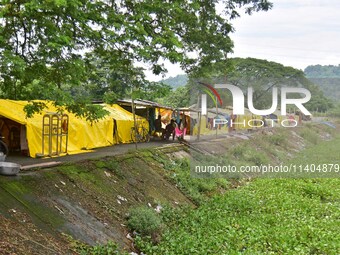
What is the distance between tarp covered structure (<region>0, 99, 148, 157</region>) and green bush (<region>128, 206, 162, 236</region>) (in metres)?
3.32

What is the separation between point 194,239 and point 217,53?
8.52 m

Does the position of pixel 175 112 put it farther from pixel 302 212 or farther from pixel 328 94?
pixel 302 212

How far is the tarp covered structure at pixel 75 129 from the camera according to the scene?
1584cm

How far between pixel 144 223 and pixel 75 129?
9579mm

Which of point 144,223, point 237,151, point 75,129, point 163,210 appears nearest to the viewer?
point 144,223

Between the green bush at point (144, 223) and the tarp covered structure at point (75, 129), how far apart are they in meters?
3.32

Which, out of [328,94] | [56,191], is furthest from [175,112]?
[56,191]

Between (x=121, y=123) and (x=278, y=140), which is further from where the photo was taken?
(x=278, y=140)

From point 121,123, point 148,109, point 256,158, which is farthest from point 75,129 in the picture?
point 256,158

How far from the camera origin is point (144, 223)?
10.3m

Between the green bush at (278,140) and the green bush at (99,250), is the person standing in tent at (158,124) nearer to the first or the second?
the green bush at (278,140)

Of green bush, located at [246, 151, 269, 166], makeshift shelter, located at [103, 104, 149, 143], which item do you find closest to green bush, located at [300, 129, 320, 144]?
green bush, located at [246, 151, 269, 166]

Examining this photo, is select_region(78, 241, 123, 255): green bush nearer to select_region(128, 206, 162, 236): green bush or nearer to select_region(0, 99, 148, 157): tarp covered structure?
select_region(128, 206, 162, 236): green bush

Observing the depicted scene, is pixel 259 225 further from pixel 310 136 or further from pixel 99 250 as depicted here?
pixel 310 136
